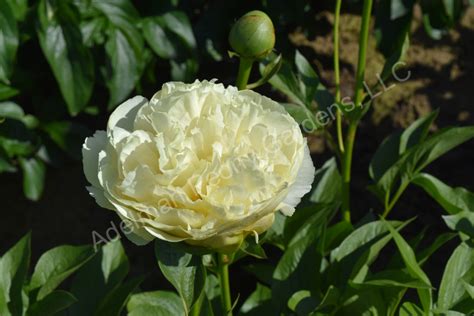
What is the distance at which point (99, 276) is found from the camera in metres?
1.28

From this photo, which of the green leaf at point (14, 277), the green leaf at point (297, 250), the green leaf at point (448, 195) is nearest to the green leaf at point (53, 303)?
the green leaf at point (14, 277)

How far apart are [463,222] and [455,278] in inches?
3.1

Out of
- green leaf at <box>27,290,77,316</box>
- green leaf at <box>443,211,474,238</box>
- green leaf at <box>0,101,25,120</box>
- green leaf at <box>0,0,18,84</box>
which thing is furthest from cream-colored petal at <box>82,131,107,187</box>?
green leaf at <box>0,101,25,120</box>

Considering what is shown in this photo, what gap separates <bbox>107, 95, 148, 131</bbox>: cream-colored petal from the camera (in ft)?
2.98

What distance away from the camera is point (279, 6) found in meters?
1.94

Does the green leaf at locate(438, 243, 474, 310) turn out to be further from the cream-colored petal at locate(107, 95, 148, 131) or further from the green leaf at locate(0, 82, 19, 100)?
the green leaf at locate(0, 82, 19, 100)

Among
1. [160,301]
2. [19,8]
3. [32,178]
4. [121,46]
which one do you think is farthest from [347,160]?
[32,178]

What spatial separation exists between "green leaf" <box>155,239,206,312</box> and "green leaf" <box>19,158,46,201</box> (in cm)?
109

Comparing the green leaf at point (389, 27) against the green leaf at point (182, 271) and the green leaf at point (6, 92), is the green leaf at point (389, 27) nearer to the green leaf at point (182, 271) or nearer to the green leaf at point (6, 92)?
the green leaf at point (6, 92)

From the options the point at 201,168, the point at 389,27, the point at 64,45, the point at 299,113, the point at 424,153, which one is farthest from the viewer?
the point at 389,27

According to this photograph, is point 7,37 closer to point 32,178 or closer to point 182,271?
point 32,178

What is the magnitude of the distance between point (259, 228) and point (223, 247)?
0.04 m

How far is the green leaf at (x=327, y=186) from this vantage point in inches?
56.4

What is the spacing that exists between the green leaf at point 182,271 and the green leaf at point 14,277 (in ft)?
1.15
